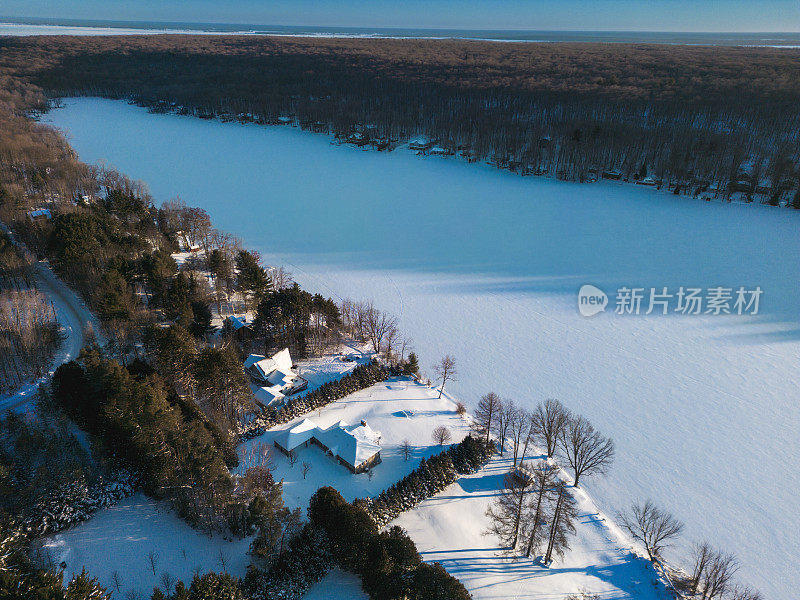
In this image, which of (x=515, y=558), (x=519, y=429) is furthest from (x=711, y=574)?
(x=519, y=429)

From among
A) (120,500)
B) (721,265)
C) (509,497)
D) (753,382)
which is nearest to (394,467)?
(509,497)

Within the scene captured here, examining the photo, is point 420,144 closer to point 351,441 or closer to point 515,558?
point 351,441

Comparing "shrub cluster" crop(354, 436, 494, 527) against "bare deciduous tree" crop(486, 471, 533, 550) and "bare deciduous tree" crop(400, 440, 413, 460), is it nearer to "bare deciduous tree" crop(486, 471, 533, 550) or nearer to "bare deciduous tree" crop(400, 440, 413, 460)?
"bare deciduous tree" crop(400, 440, 413, 460)

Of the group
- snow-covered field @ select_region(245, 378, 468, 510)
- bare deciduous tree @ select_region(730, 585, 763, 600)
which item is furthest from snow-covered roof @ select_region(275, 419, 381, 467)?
bare deciduous tree @ select_region(730, 585, 763, 600)

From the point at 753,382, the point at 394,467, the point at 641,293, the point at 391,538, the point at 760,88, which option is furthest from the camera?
the point at 760,88

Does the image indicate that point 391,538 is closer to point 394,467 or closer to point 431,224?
point 394,467

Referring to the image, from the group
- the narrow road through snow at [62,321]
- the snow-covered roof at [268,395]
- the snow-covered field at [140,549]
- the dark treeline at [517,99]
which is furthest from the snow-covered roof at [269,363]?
the dark treeline at [517,99]
